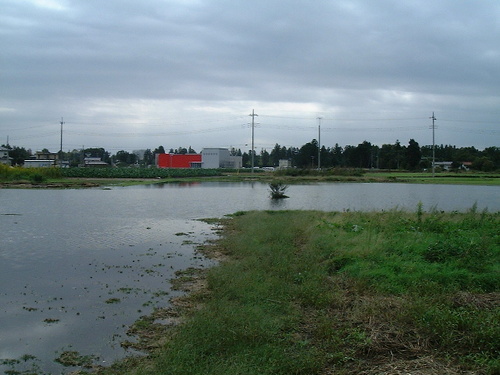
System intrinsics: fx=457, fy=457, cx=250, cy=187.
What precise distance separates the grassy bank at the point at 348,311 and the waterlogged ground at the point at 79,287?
3.39 feet

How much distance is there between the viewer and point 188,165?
119 m

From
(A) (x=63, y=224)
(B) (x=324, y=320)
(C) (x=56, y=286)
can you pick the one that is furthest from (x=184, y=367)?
(A) (x=63, y=224)

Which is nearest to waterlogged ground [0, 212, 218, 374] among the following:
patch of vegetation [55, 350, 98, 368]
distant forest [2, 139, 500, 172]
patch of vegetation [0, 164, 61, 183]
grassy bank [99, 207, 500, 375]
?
patch of vegetation [55, 350, 98, 368]

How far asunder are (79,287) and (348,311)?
Result: 6418 millimetres

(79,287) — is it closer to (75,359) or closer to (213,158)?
(75,359)

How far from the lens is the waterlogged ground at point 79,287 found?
24.0ft

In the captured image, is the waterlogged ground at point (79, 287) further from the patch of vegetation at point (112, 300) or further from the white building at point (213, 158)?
the white building at point (213, 158)

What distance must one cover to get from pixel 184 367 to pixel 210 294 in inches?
154

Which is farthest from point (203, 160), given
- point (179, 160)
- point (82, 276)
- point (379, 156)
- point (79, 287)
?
point (79, 287)

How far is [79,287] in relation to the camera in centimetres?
1083

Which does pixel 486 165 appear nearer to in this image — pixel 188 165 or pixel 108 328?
pixel 188 165

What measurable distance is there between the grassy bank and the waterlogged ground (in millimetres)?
1035

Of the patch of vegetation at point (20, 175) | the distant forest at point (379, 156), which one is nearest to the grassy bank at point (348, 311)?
the patch of vegetation at point (20, 175)

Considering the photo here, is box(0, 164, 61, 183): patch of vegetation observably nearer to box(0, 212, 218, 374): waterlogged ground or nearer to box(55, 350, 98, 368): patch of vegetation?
box(0, 212, 218, 374): waterlogged ground
